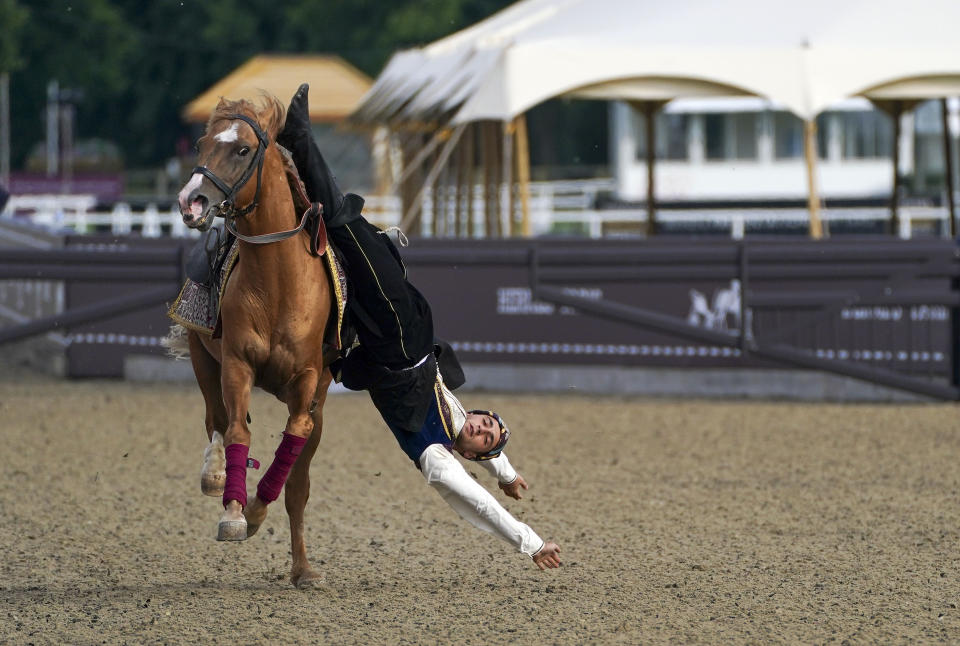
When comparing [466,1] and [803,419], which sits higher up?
[466,1]

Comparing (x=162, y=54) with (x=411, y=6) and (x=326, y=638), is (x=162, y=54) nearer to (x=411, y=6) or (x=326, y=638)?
(x=411, y=6)

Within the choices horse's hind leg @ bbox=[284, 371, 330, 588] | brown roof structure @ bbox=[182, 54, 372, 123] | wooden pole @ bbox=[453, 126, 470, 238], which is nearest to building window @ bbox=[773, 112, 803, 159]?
brown roof structure @ bbox=[182, 54, 372, 123]

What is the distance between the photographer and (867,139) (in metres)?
46.5

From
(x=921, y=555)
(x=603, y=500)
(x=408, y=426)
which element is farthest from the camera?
(x=603, y=500)

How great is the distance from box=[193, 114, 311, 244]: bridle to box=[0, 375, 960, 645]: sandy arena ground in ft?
5.06

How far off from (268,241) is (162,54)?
196 feet

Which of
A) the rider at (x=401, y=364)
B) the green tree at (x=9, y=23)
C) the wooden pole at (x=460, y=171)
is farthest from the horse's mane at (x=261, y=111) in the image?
the green tree at (x=9, y=23)

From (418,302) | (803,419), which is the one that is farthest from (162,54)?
(418,302)

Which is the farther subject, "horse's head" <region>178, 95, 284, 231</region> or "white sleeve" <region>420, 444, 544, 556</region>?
"white sleeve" <region>420, 444, 544, 556</region>

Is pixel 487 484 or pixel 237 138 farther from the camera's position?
pixel 487 484

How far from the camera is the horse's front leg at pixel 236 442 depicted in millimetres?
5898

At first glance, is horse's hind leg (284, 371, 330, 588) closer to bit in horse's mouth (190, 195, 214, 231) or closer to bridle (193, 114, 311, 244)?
bridle (193, 114, 311, 244)

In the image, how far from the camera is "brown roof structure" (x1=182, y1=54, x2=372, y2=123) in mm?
47531

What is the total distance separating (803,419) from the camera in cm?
1231
